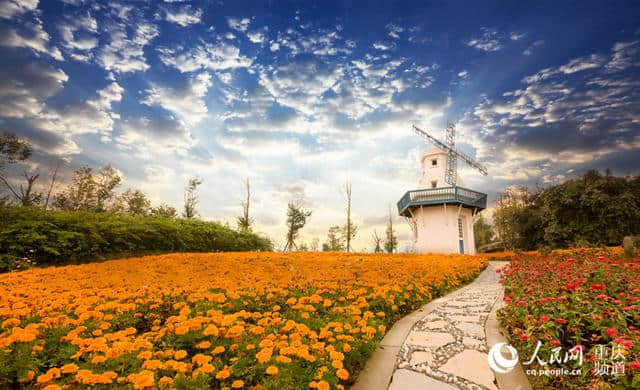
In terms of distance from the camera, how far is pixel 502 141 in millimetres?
17172

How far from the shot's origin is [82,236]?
11.4m

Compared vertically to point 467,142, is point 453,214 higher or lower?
lower

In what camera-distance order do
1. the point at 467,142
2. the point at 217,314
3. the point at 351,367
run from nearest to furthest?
the point at 351,367 < the point at 217,314 < the point at 467,142

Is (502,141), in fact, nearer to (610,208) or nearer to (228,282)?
(610,208)

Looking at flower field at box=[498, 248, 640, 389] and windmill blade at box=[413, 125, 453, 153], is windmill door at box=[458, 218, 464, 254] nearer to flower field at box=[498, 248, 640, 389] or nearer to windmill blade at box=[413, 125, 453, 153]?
windmill blade at box=[413, 125, 453, 153]

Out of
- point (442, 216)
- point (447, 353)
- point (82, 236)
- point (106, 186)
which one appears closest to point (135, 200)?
point (106, 186)

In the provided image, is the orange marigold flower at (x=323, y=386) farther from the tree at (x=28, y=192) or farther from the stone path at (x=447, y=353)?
the tree at (x=28, y=192)

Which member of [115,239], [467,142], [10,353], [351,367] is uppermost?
[467,142]

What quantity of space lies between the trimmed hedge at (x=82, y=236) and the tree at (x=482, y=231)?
141ft

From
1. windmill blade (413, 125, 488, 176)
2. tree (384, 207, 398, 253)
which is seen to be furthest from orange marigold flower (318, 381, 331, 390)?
tree (384, 207, 398, 253)

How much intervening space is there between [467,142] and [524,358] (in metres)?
30.7

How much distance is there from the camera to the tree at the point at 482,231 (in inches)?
1810

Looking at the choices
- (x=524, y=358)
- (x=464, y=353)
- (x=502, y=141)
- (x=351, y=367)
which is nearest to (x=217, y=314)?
(x=351, y=367)

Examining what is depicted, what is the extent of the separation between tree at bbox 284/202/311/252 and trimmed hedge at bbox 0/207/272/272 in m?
17.5
